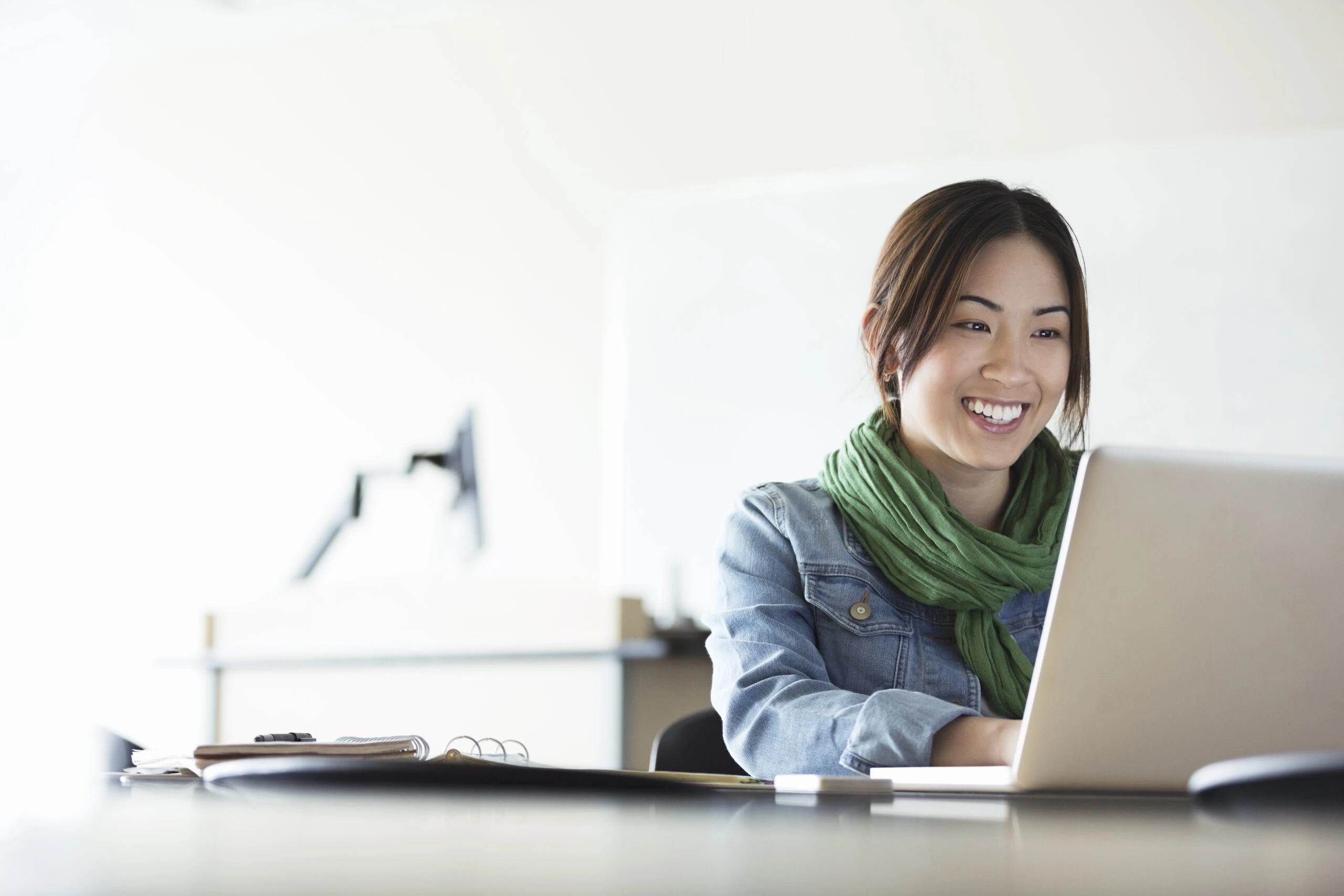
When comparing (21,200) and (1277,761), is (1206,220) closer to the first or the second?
(1277,761)

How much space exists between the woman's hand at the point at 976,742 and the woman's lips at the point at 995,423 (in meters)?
0.53

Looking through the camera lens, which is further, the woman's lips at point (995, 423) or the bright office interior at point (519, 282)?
the bright office interior at point (519, 282)

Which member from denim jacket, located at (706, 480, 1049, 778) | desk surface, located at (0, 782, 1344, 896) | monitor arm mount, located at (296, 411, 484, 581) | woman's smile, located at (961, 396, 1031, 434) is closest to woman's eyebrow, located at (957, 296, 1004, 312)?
woman's smile, located at (961, 396, 1031, 434)

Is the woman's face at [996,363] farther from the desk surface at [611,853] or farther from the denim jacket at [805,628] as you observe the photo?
the desk surface at [611,853]

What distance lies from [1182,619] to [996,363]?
0.79m

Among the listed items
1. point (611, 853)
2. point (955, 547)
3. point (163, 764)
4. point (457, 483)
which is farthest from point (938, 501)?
point (457, 483)

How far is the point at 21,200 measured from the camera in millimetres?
4398

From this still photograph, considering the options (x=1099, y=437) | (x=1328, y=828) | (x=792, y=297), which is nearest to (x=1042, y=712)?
(x=1328, y=828)

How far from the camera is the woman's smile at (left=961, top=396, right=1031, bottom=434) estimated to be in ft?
4.87

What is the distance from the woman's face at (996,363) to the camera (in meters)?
1.48

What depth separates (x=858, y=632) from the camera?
1416 mm

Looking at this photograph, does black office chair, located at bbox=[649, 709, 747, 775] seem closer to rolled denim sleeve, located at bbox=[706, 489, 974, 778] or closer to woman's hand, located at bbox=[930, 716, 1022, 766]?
rolled denim sleeve, located at bbox=[706, 489, 974, 778]

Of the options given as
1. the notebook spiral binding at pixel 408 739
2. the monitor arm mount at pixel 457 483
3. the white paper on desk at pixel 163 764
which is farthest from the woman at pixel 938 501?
the monitor arm mount at pixel 457 483

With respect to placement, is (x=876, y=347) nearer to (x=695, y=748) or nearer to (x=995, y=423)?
(x=995, y=423)
